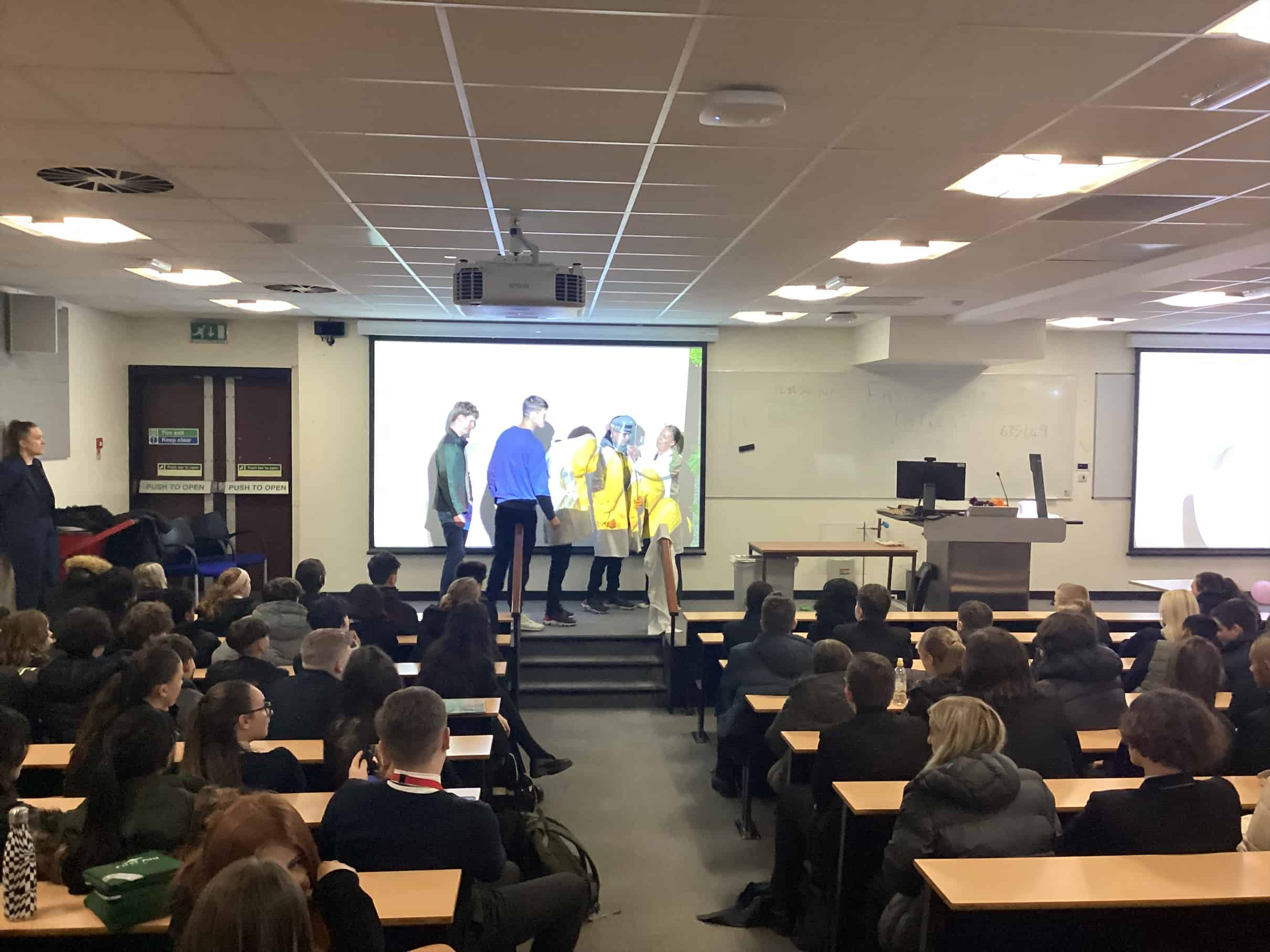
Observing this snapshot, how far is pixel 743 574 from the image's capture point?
25.4 ft

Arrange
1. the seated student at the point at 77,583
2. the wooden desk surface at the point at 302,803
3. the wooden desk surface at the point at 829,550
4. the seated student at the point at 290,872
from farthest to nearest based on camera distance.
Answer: the wooden desk surface at the point at 829,550 → the seated student at the point at 77,583 → the wooden desk surface at the point at 302,803 → the seated student at the point at 290,872

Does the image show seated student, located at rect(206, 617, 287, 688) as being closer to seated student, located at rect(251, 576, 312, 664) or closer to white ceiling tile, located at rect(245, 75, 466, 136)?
seated student, located at rect(251, 576, 312, 664)

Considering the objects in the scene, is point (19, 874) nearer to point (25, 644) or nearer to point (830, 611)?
point (25, 644)

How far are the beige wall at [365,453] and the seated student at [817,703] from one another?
5.08 meters

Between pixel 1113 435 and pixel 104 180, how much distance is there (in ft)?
29.8

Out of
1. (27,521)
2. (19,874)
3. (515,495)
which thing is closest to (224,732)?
(19,874)

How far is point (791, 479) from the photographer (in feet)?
29.2

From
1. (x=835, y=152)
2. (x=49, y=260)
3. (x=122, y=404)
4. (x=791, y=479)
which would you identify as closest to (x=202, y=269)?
(x=49, y=260)

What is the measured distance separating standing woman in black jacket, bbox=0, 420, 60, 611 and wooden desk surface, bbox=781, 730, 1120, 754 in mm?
5414

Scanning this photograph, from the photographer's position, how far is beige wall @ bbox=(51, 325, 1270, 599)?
8344mm

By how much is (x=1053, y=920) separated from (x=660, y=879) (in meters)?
1.84

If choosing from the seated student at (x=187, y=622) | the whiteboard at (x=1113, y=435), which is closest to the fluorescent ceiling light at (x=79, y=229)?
the seated student at (x=187, y=622)

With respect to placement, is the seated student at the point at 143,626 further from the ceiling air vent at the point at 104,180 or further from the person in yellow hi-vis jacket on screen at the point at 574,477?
the person in yellow hi-vis jacket on screen at the point at 574,477

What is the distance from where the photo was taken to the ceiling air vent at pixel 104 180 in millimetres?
3443
